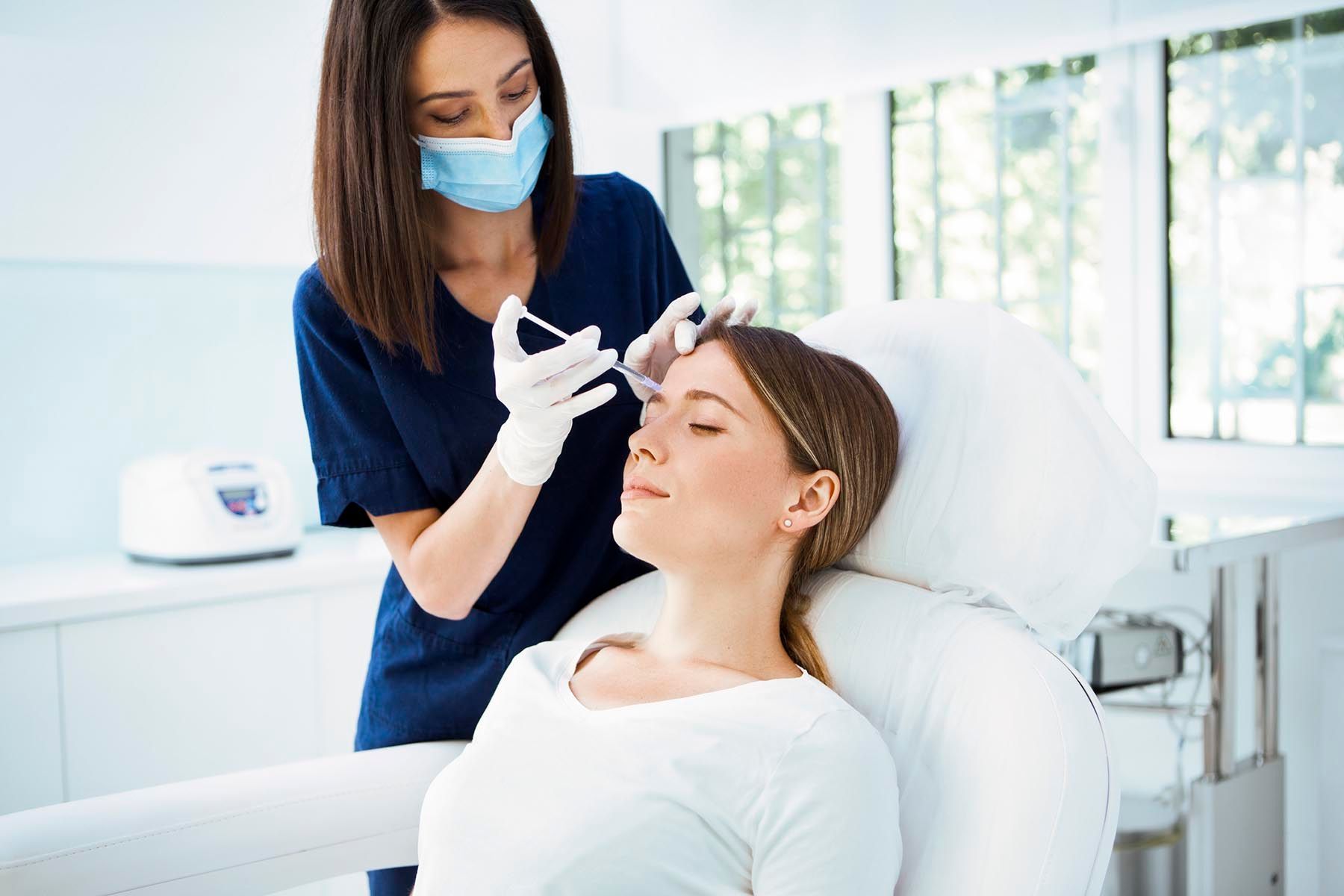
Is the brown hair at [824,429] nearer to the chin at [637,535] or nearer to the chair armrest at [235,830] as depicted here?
the chin at [637,535]

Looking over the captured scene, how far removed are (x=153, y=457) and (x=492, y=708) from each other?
5.38ft

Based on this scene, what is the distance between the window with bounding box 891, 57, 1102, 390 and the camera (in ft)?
8.94

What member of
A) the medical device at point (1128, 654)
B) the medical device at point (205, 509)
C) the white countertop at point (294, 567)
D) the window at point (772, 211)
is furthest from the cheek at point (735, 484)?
the window at point (772, 211)

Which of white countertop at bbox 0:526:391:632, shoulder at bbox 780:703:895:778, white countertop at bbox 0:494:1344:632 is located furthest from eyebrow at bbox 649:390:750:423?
white countertop at bbox 0:526:391:632

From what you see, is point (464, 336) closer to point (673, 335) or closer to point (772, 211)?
point (673, 335)

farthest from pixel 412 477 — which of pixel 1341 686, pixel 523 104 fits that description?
pixel 1341 686

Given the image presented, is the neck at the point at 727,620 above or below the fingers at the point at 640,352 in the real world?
below

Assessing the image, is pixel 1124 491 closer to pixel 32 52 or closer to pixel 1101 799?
pixel 1101 799

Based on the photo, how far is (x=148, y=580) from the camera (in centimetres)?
233

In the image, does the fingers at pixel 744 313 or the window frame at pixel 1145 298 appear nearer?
the fingers at pixel 744 313

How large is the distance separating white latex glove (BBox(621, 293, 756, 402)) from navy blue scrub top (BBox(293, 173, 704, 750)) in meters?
0.12

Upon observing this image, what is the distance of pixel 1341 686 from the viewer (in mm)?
2301

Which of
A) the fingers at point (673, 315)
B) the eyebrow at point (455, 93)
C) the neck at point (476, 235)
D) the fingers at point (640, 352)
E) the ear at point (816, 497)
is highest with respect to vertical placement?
the eyebrow at point (455, 93)

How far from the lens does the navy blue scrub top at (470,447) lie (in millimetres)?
1355
